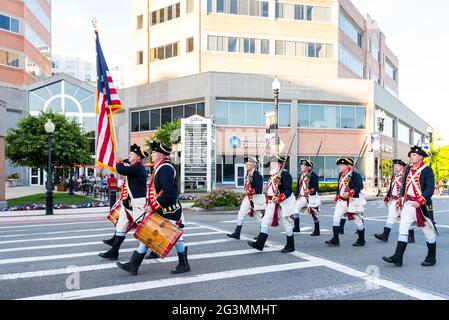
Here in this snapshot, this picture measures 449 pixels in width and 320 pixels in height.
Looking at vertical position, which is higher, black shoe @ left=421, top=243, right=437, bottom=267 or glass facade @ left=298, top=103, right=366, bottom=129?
glass facade @ left=298, top=103, right=366, bottom=129

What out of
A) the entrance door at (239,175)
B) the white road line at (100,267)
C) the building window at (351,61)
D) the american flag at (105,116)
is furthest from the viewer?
the building window at (351,61)

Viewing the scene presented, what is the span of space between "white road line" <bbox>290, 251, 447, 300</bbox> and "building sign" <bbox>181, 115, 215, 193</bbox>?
19355 mm

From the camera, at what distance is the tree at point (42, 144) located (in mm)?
26547

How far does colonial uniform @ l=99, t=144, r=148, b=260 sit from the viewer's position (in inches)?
310

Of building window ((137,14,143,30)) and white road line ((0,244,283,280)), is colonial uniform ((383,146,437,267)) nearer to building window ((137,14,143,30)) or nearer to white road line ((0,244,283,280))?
white road line ((0,244,283,280))

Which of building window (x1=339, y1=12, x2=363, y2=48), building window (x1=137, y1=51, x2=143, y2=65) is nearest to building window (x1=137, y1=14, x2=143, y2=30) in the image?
building window (x1=137, y1=51, x2=143, y2=65)

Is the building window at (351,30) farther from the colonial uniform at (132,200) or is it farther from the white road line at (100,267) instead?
the colonial uniform at (132,200)

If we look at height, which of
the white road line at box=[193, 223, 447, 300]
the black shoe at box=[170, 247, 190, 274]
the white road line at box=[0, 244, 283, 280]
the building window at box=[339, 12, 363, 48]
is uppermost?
the building window at box=[339, 12, 363, 48]

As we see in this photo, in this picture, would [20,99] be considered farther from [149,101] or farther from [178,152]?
[178,152]

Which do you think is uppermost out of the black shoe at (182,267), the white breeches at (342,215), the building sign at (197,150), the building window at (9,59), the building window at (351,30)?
the building window at (351,30)

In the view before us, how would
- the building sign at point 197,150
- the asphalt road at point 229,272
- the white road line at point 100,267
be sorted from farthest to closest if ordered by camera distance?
1. the building sign at point 197,150
2. the white road line at point 100,267
3. the asphalt road at point 229,272

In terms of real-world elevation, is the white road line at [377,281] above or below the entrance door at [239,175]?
below

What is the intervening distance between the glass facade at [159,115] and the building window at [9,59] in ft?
48.7

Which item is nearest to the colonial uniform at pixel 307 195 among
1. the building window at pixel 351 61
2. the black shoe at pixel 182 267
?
the black shoe at pixel 182 267
